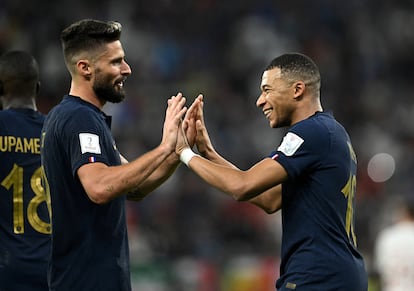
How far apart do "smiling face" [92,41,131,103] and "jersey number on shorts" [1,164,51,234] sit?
0.90 m

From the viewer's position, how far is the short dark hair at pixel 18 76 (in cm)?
678

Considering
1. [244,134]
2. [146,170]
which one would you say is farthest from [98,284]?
[244,134]

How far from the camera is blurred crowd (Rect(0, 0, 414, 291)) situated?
13422mm

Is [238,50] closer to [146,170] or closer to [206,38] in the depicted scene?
[206,38]

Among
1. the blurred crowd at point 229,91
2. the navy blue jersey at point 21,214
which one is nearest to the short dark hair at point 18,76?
the navy blue jersey at point 21,214

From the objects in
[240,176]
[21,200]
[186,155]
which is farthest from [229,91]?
[240,176]

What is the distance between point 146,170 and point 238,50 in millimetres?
11885

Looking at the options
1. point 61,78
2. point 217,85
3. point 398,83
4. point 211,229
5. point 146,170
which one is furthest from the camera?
point 398,83

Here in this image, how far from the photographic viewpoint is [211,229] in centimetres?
1397

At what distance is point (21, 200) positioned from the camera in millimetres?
6477

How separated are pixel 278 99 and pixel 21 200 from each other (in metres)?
1.82

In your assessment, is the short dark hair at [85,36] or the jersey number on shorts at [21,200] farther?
the jersey number on shorts at [21,200]

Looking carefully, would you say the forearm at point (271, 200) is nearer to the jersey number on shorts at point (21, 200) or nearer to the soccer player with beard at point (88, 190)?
the soccer player with beard at point (88, 190)

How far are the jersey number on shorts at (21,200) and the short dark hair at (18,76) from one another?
59cm
